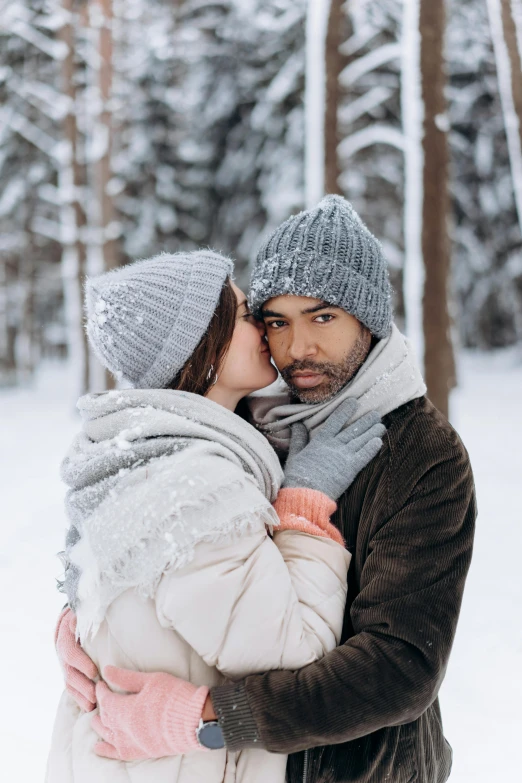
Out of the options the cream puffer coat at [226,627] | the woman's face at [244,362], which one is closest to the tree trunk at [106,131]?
the woman's face at [244,362]

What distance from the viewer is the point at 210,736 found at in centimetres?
157

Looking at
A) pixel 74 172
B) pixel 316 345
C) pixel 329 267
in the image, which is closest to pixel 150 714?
pixel 316 345

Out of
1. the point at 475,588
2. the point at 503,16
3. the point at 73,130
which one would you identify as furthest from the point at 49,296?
the point at 475,588

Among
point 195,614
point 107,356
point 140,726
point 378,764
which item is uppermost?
point 107,356

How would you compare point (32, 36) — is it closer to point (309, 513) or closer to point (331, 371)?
point (331, 371)

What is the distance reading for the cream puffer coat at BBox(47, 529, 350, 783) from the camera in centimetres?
158

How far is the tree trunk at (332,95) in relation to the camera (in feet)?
28.0

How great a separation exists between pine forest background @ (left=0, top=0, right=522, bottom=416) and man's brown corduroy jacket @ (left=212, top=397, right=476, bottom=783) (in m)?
6.64

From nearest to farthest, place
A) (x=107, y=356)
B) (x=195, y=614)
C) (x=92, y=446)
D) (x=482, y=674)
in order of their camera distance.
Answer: (x=195, y=614)
(x=92, y=446)
(x=107, y=356)
(x=482, y=674)

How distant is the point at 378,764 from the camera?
5.71ft

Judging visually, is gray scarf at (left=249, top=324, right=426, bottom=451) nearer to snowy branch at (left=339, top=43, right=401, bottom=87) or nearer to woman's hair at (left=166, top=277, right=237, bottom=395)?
woman's hair at (left=166, top=277, right=237, bottom=395)

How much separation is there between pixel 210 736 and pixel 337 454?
0.80 metres

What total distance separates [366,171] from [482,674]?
16.1m

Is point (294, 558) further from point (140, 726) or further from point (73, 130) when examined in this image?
point (73, 130)
